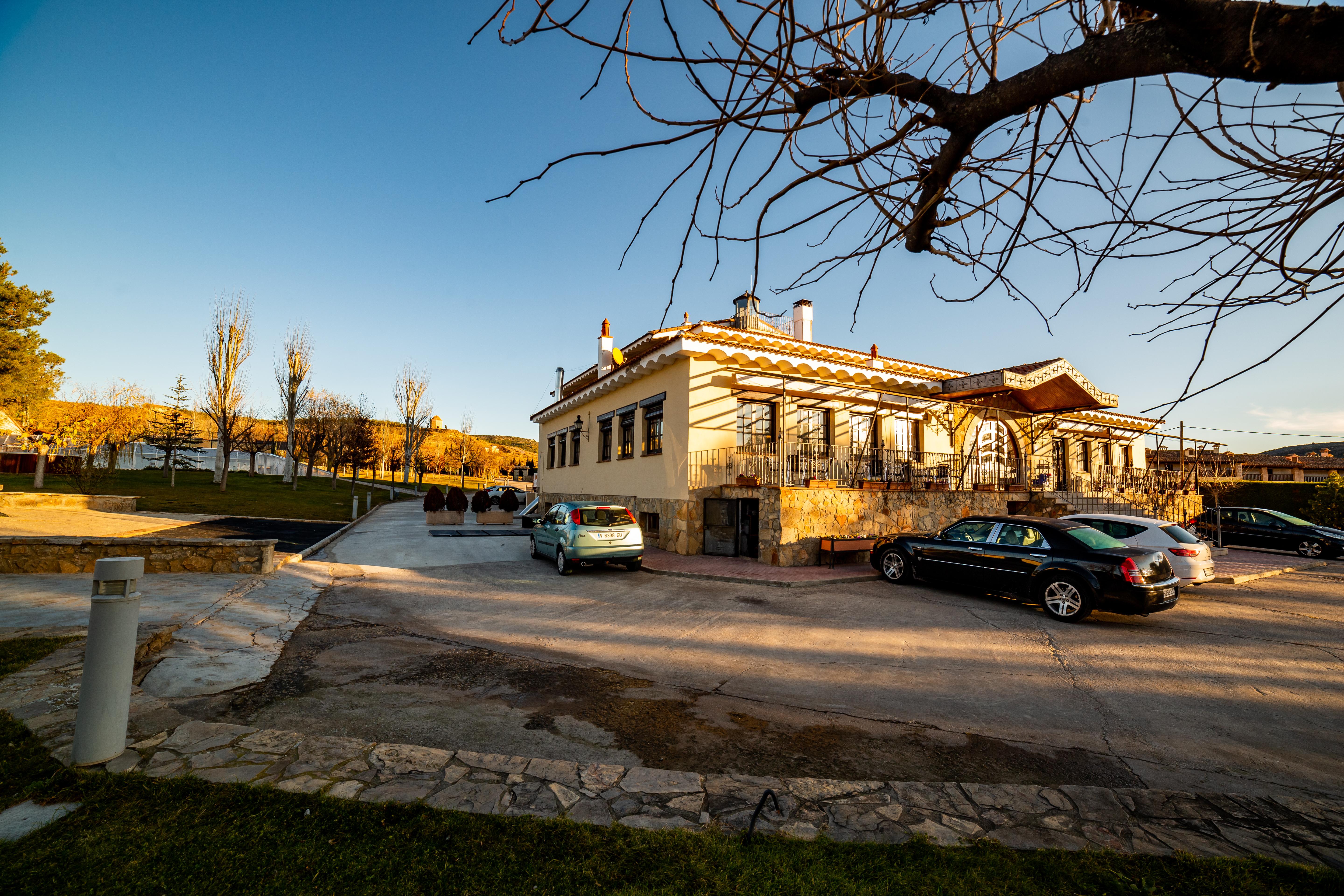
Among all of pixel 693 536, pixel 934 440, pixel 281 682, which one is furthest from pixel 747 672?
pixel 934 440

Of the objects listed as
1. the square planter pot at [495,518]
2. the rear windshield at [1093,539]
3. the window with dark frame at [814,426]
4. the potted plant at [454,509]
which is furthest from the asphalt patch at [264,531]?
the rear windshield at [1093,539]

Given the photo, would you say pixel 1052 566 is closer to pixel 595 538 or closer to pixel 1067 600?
pixel 1067 600

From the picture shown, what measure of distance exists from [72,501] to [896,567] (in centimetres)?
2727

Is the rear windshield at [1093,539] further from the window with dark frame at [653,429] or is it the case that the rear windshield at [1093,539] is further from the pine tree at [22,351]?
the pine tree at [22,351]

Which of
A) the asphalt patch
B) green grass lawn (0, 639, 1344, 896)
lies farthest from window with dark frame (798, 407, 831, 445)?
green grass lawn (0, 639, 1344, 896)

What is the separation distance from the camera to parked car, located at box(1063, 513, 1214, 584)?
33.4 feet

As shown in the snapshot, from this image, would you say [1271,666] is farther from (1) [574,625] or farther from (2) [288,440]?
(2) [288,440]

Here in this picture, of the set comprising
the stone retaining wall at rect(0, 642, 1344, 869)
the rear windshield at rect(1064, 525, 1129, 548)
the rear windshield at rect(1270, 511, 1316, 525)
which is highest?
the rear windshield at rect(1064, 525, 1129, 548)

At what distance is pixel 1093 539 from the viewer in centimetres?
837

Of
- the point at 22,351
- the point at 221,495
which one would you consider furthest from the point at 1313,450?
the point at 22,351

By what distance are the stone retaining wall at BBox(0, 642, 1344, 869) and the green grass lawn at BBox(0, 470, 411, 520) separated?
23.0m

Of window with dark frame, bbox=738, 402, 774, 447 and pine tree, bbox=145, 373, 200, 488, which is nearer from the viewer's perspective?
window with dark frame, bbox=738, 402, 774, 447

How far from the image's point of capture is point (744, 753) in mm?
3711

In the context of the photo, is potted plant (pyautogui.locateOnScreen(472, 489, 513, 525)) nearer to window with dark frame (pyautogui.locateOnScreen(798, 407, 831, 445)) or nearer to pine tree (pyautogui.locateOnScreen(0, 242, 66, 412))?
window with dark frame (pyautogui.locateOnScreen(798, 407, 831, 445))
